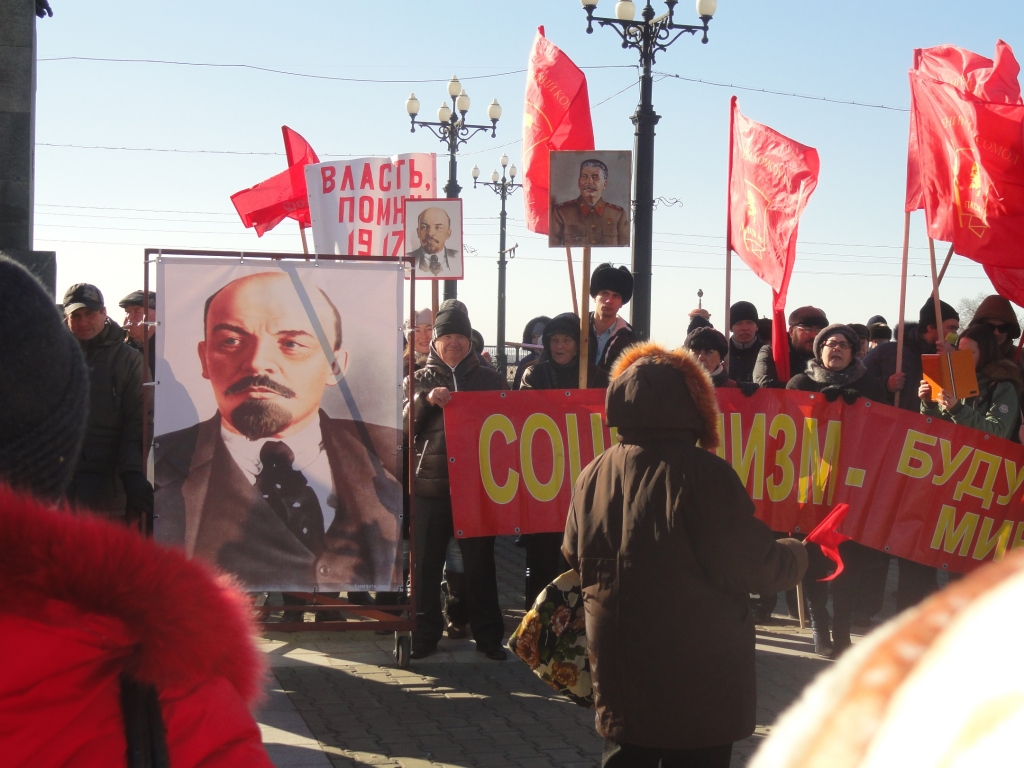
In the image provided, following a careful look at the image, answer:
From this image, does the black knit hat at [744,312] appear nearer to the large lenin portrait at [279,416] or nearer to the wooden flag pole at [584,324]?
the wooden flag pole at [584,324]

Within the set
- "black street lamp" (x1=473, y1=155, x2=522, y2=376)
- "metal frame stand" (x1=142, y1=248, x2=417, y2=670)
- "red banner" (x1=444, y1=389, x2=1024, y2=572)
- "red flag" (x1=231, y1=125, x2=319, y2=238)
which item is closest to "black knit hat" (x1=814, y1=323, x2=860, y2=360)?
"red banner" (x1=444, y1=389, x2=1024, y2=572)

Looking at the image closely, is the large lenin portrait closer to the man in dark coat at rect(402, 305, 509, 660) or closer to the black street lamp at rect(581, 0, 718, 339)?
the man in dark coat at rect(402, 305, 509, 660)

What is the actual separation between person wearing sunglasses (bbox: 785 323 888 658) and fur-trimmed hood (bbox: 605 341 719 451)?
3.40 m

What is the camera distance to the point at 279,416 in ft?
18.7

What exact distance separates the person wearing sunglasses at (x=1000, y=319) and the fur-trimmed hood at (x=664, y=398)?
4.43 meters

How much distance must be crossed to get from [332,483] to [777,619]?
12.6 feet

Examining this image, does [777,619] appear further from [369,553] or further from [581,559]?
[581,559]

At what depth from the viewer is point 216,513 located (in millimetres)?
5719

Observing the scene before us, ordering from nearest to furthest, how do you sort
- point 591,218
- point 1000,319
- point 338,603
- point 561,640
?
point 561,640
point 338,603
point 591,218
point 1000,319

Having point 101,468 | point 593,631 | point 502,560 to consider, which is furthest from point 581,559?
point 502,560

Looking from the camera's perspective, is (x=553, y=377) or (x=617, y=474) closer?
(x=617, y=474)

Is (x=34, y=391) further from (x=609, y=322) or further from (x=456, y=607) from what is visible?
(x=609, y=322)

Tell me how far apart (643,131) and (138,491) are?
878 cm

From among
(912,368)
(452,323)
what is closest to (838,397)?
(912,368)
